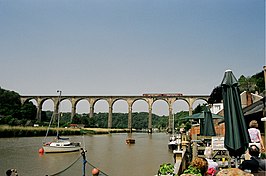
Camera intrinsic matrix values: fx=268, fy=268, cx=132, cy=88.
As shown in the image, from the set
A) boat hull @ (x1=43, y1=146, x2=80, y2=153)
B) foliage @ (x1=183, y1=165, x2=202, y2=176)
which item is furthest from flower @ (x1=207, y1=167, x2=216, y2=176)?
boat hull @ (x1=43, y1=146, x2=80, y2=153)

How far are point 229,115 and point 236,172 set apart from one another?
1.95 metres

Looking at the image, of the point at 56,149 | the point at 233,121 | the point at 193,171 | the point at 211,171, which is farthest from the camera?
the point at 56,149

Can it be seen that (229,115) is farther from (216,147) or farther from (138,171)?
(138,171)

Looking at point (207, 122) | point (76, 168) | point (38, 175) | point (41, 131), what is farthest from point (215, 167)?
point (41, 131)

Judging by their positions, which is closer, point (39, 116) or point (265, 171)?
point (265, 171)

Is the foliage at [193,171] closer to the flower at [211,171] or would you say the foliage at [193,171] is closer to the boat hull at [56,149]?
the flower at [211,171]

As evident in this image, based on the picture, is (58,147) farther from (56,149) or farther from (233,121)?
(233,121)

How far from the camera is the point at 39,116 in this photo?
67.2 metres

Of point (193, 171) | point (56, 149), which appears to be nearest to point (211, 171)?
point (193, 171)

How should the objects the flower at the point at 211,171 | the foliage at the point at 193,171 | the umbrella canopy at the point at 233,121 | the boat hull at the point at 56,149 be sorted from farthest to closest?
the boat hull at the point at 56,149, the flower at the point at 211,171, the umbrella canopy at the point at 233,121, the foliage at the point at 193,171

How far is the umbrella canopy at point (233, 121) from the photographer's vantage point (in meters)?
4.38

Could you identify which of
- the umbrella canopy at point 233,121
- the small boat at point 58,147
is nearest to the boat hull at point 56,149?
the small boat at point 58,147

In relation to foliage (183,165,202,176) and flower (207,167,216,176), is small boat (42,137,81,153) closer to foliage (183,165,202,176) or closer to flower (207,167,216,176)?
flower (207,167,216,176)

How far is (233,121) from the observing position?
446cm
